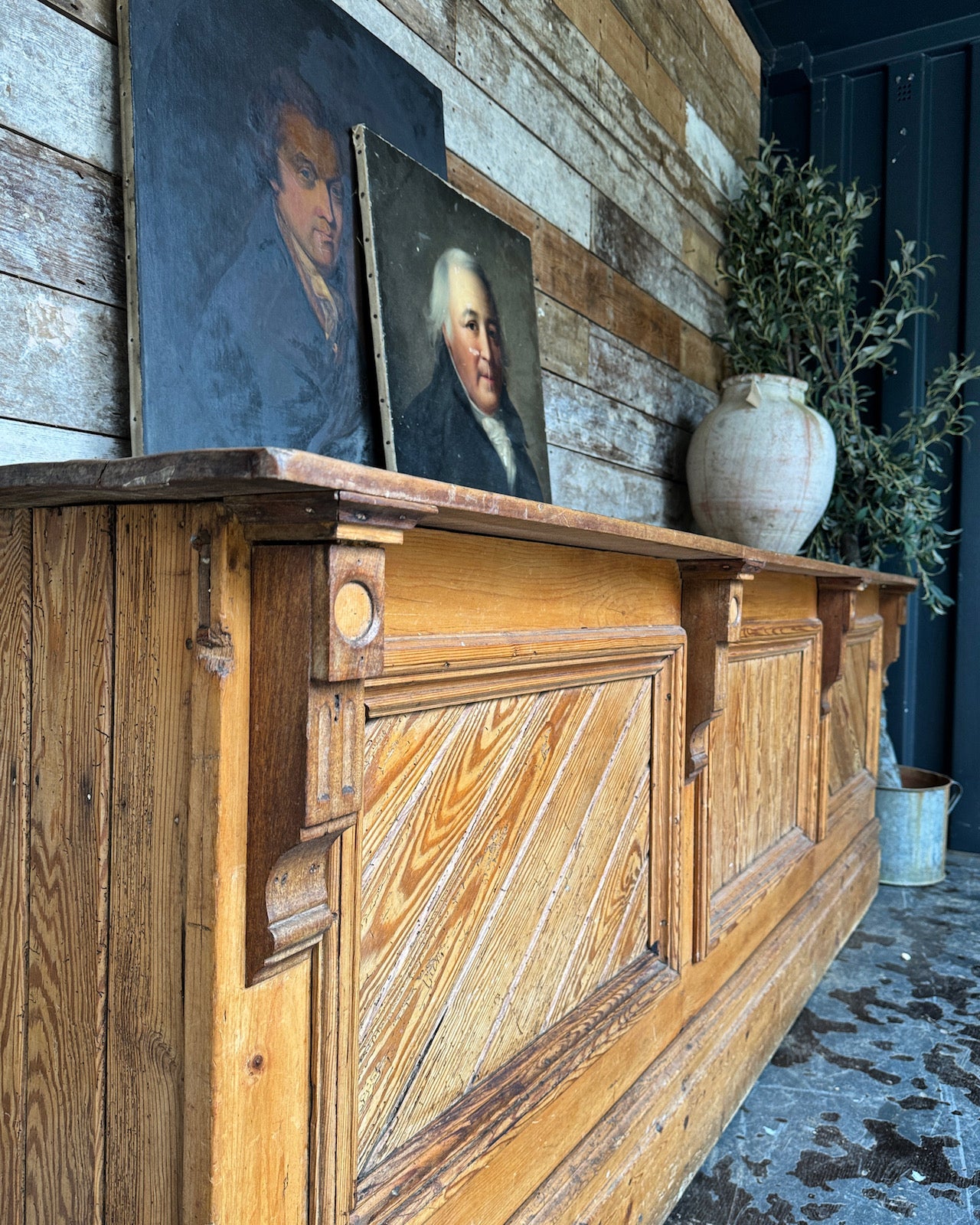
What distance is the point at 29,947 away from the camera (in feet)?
2.41

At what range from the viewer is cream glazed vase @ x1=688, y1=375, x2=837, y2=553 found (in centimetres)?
233

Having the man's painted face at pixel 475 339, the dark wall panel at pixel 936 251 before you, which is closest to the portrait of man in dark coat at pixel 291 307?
the man's painted face at pixel 475 339

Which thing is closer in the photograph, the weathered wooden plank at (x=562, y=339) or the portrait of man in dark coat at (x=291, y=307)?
the portrait of man in dark coat at (x=291, y=307)

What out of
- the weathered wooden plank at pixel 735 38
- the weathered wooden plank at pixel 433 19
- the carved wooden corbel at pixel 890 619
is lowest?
the carved wooden corbel at pixel 890 619

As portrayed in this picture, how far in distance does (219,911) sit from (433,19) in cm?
146

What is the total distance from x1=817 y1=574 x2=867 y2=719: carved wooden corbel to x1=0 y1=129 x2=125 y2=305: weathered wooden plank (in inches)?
74.6

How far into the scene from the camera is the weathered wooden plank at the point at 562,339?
1.81 meters

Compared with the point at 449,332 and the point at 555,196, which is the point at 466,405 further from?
the point at 555,196

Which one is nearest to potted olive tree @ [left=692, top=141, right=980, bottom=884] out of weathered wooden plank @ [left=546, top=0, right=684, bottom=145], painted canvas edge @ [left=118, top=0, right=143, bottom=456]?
weathered wooden plank @ [left=546, top=0, right=684, bottom=145]

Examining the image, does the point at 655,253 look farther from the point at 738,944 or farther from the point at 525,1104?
the point at 525,1104

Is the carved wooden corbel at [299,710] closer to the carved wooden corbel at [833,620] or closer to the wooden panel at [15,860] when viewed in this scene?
the wooden panel at [15,860]

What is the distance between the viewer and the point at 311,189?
1.13m

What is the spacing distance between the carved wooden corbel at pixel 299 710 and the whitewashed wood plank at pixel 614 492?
3.28ft

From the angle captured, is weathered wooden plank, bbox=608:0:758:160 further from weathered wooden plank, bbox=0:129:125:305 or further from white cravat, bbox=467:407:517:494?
weathered wooden plank, bbox=0:129:125:305
